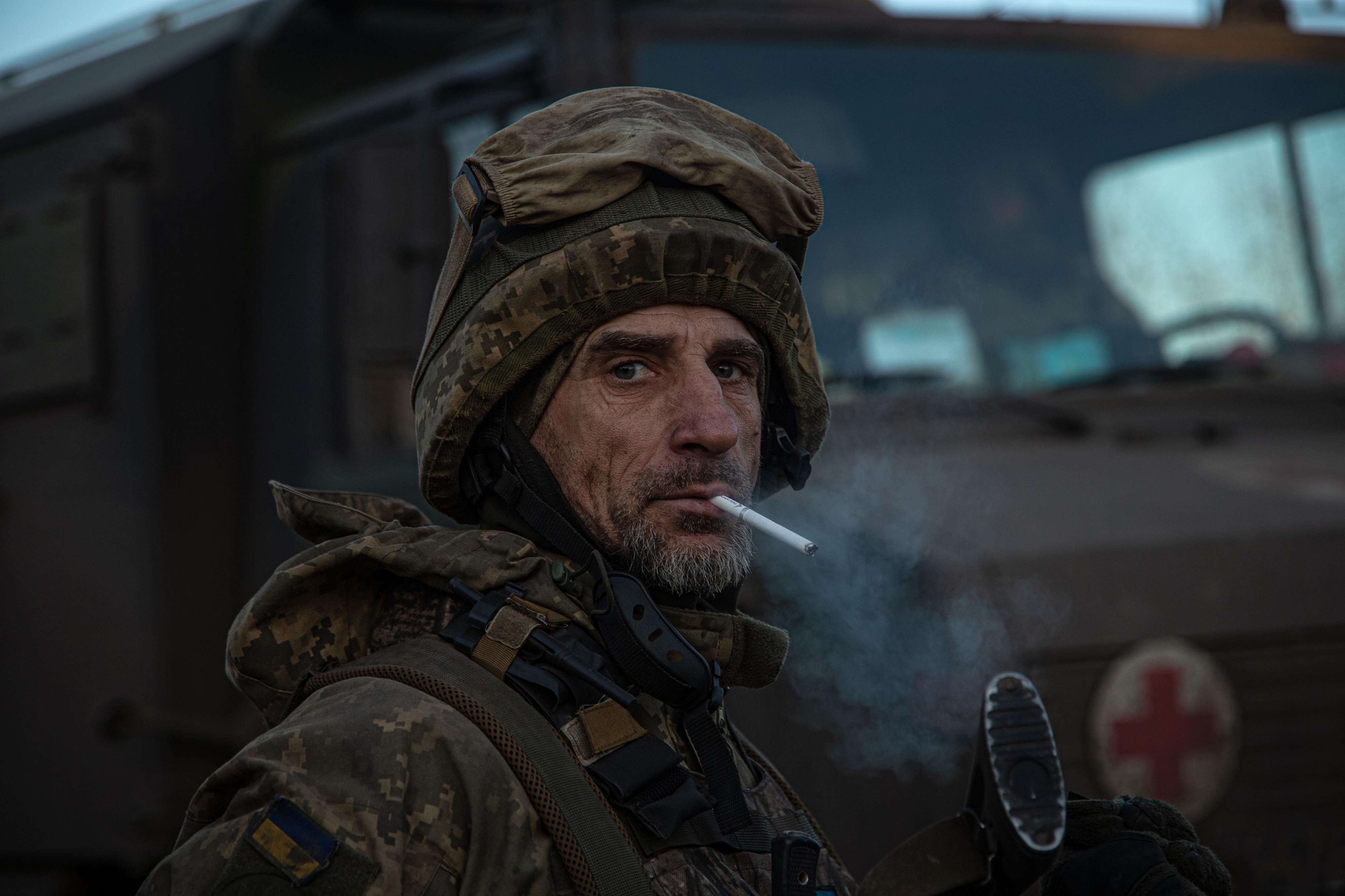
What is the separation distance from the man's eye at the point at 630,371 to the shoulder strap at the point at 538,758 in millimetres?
437

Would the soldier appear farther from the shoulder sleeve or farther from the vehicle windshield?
the vehicle windshield

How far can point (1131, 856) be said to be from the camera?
1.60 m

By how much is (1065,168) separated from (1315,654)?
1566mm

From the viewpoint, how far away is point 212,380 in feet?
13.6

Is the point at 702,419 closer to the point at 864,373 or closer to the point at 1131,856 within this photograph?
the point at 1131,856

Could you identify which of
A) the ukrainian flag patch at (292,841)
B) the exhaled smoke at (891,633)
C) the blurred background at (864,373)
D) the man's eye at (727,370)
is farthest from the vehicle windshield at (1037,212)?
the ukrainian flag patch at (292,841)

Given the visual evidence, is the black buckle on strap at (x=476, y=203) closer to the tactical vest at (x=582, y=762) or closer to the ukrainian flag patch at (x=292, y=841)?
the tactical vest at (x=582, y=762)

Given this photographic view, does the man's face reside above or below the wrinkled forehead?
below

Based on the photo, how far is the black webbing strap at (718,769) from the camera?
1648 millimetres

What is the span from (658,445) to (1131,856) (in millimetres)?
740

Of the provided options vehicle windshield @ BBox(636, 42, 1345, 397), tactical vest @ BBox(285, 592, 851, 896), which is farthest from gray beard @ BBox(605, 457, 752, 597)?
vehicle windshield @ BBox(636, 42, 1345, 397)

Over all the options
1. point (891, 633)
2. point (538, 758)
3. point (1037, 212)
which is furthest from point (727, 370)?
point (1037, 212)

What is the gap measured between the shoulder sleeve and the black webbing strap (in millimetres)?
304

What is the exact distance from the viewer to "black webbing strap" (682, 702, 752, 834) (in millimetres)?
1648
